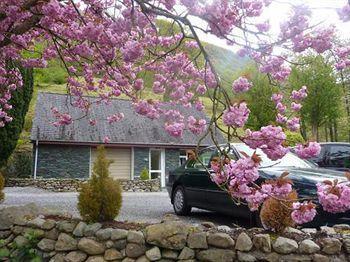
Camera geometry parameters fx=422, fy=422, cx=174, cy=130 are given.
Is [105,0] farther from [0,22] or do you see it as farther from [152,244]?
[152,244]

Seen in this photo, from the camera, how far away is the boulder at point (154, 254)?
18.2ft

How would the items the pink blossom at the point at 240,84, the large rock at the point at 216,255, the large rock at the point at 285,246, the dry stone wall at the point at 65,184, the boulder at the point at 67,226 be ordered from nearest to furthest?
the pink blossom at the point at 240,84, the large rock at the point at 285,246, the large rock at the point at 216,255, the boulder at the point at 67,226, the dry stone wall at the point at 65,184

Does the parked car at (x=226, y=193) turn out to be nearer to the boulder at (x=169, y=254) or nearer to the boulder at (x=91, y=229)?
the boulder at (x=169, y=254)

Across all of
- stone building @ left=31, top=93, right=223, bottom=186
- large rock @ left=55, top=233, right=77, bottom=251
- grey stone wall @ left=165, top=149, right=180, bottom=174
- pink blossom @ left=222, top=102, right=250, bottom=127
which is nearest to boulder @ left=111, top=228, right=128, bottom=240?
large rock @ left=55, top=233, right=77, bottom=251

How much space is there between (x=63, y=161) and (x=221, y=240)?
17332 mm

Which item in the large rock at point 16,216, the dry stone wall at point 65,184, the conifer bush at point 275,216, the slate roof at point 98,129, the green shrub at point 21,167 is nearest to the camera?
the conifer bush at point 275,216

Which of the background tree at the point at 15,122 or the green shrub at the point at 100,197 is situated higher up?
the background tree at the point at 15,122

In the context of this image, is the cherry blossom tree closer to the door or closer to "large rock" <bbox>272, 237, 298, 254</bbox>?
"large rock" <bbox>272, 237, 298, 254</bbox>

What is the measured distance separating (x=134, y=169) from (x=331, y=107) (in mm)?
14943

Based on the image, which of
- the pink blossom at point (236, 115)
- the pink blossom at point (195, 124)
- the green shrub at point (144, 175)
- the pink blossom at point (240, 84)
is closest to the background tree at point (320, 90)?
the green shrub at point (144, 175)

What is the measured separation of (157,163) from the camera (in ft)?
79.8

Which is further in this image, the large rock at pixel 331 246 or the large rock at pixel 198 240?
the large rock at pixel 198 240

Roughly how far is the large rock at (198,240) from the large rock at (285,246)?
88cm

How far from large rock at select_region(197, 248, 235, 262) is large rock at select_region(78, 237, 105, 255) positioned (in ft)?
4.44
